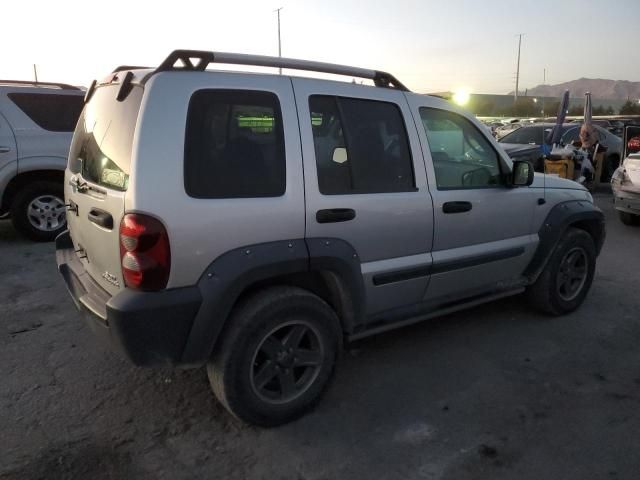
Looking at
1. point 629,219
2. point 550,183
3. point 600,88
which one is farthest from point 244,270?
point 600,88

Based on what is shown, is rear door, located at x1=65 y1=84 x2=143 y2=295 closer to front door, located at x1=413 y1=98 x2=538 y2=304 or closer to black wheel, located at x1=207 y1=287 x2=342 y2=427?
black wheel, located at x1=207 y1=287 x2=342 y2=427

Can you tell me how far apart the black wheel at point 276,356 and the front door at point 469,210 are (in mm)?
953

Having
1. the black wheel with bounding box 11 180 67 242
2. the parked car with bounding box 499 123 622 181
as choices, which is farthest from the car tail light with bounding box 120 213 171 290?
the parked car with bounding box 499 123 622 181

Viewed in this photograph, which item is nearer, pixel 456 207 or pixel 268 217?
pixel 268 217

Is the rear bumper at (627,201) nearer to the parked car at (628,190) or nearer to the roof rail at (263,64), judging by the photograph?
the parked car at (628,190)

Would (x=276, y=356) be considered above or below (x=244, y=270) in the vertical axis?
below

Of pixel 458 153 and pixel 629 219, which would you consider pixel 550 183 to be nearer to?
pixel 458 153

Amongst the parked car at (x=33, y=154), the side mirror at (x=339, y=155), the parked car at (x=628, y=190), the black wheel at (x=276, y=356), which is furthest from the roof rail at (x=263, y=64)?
the parked car at (x=628, y=190)

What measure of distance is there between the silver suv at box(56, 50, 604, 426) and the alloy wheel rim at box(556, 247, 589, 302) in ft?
3.17

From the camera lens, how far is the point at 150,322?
242 cm

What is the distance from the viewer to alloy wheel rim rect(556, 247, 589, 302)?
172 inches

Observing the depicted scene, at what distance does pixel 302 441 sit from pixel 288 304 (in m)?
0.73

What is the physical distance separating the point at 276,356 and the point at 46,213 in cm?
501

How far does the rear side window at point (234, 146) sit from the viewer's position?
2.51m
